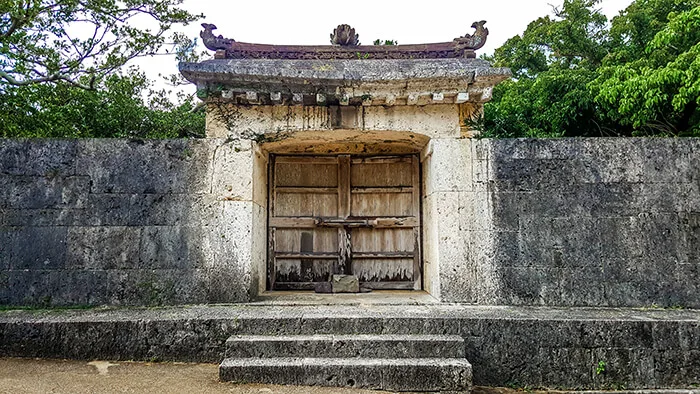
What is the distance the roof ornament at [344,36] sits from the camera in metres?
6.25

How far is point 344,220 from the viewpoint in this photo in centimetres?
646

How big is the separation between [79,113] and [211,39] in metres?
2.94

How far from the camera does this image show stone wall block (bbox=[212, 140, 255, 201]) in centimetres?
511

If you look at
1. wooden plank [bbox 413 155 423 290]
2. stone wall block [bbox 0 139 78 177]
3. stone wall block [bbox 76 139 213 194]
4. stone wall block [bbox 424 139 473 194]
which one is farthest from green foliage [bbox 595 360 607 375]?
stone wall block [bbox 0 139 78 177]

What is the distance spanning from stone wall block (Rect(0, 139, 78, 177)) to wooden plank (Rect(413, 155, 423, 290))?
448 cm

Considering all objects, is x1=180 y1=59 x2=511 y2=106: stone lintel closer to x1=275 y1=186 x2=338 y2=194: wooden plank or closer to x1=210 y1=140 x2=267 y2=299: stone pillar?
x1=210 y1=140 x2=267 y2=299: stone pillar

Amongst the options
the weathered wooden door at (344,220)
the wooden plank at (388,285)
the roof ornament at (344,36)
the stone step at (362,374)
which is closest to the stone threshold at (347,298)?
the wooden plank at (388,285)

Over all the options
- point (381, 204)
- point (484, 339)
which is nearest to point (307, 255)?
point (381, 204)

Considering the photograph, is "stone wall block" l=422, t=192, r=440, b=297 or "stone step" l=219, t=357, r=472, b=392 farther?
"stone wall block" l=422, t=192, r=440, b=297

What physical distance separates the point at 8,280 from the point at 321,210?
391 cm

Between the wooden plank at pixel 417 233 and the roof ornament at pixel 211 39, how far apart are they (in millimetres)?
3163

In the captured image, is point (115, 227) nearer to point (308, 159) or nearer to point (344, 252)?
point (308, 159)

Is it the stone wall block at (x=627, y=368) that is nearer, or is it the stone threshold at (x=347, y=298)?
the stone wall block at (x=627, y=368)

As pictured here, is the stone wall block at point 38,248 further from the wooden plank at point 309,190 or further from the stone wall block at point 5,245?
the wooden plank at point 309,190
